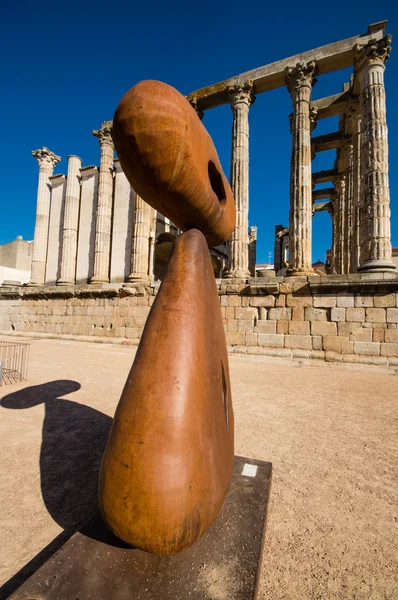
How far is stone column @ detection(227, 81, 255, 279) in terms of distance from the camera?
A: 10.9 metres

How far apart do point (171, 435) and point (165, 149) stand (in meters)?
1.46

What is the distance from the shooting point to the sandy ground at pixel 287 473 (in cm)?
159

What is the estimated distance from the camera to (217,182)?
Answer: 6.98ft

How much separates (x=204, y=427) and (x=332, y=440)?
8.31 ft

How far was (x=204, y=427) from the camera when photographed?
1.49m

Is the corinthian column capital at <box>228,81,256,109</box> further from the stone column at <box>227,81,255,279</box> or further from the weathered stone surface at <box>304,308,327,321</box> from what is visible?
the weathered stone surface at <box>304,308,327,321</box>

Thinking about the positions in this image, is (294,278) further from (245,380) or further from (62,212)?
(62,212)

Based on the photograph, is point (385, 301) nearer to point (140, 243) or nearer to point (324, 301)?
point (324, 301)

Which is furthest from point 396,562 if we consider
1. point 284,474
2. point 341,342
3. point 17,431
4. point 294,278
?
point 294,278

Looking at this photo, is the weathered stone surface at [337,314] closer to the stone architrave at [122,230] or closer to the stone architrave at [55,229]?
the stone architrave at [122,230]

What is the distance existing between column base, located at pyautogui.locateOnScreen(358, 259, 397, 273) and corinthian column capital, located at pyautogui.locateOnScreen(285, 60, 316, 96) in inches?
290

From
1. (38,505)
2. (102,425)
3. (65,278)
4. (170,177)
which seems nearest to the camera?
(170,177)

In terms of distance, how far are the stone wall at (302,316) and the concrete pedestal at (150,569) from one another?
25.1 ft

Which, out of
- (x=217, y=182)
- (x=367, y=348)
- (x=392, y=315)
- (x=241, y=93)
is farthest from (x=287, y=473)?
(x=241, y=93)
